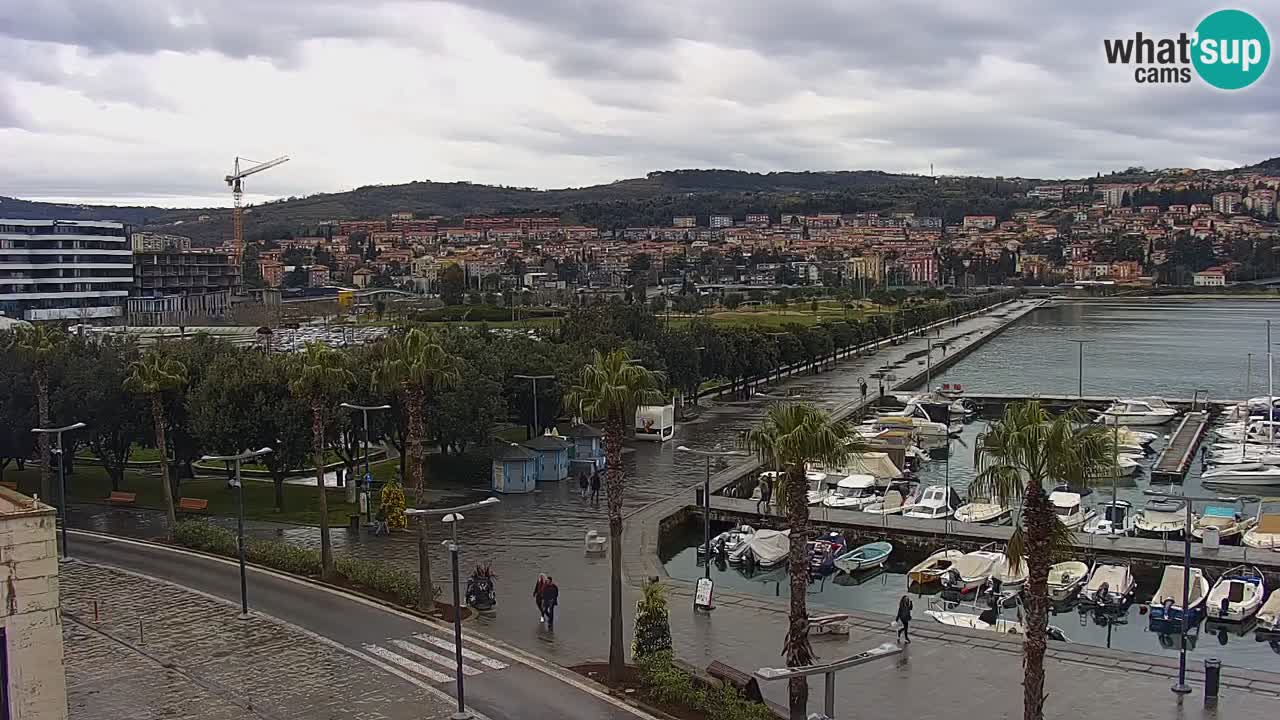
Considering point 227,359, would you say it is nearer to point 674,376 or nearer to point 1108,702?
point 674,376

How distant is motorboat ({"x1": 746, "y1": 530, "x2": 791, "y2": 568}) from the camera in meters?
30.7

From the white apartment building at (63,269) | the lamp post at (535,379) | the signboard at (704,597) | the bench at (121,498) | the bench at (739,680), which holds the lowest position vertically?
the bench at (121,498)

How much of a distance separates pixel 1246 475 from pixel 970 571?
21.0 m

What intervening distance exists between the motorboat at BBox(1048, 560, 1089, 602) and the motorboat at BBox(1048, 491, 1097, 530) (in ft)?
18.1

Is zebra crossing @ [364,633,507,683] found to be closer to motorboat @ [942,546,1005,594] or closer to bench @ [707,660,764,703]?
bench @ [707,660,764,703]

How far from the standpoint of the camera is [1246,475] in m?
43.0

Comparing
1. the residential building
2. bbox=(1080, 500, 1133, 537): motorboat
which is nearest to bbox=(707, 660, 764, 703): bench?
the residential building

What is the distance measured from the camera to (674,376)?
55688 millimetres

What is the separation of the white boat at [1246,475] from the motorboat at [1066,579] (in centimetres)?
1869

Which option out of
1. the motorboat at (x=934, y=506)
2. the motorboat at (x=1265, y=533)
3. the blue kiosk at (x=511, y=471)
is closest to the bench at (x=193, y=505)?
the blue kiosk at (x=511, y=471)

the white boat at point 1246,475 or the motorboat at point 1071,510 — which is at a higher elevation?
the motorboat at point 1071,510

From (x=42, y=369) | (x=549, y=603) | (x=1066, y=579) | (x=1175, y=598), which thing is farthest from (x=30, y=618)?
(x=42, y=369)

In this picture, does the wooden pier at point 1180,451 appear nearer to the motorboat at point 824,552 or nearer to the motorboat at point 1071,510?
the motorboat at point 1071,510

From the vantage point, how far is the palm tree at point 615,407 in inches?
744
